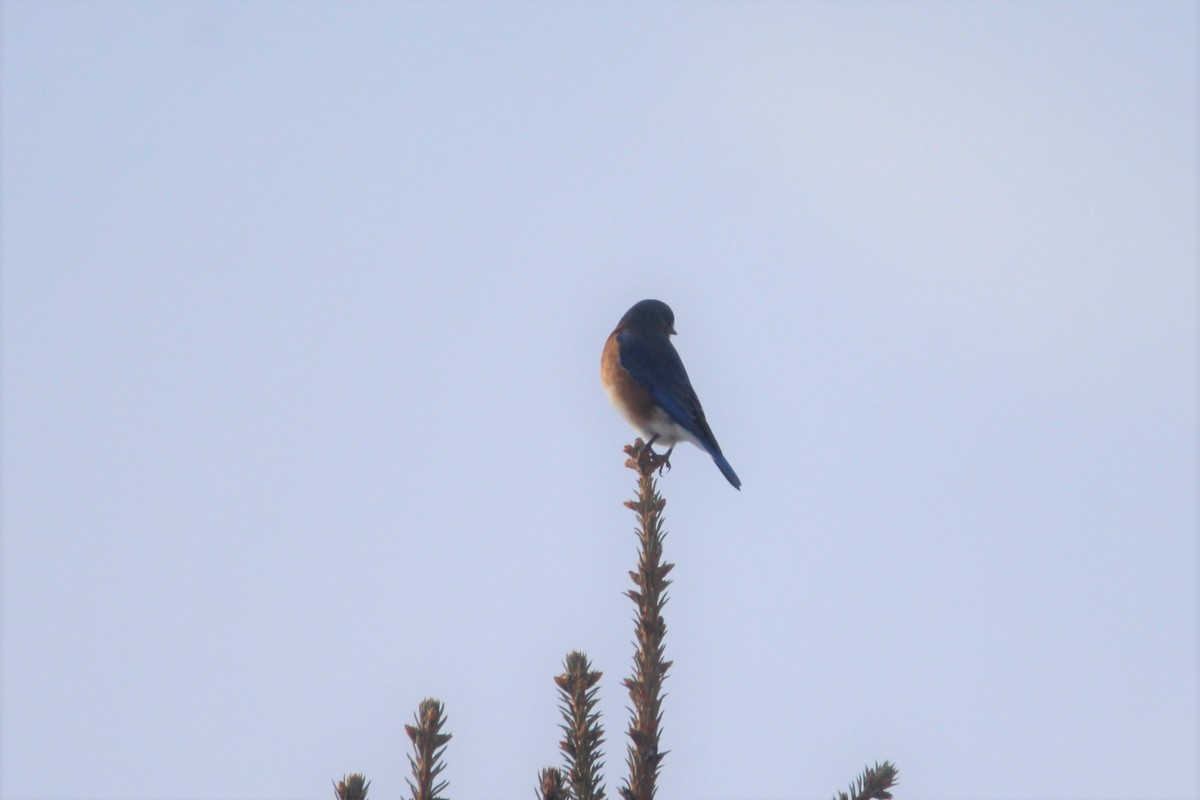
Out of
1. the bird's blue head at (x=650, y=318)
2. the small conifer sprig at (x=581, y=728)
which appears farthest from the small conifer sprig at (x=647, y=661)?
the bird's blue head at (x=650, y=318)

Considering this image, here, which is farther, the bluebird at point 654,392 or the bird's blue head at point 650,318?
the bird's blue head at point 650,318

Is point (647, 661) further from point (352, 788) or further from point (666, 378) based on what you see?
point (666, 378)

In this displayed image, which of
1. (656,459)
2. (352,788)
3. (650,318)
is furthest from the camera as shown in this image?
(650,318)

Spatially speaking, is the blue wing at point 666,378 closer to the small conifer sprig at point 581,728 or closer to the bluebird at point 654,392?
the bluebird at point 654,392

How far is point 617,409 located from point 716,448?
90 centimetres

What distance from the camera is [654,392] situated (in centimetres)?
873

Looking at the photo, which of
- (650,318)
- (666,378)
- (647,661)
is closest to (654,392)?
(666,378)

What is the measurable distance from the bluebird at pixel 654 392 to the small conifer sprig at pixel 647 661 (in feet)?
12.8

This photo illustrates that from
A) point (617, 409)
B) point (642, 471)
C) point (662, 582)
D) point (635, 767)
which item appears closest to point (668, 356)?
point (617, 409)

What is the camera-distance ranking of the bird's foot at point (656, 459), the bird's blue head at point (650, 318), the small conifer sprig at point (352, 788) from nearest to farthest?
1. the small conifer sprig at point (352, 788)
2. the bird's foot at point (656, 459)
3. the bird's blue head at point (650, 318)

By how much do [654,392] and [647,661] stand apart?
16.6ft

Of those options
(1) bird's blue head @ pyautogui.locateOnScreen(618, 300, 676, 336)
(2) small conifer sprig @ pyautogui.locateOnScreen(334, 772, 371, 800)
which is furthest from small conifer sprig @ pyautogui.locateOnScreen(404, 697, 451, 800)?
(1) bird's blue head @ pyautogui.locateOnScreen(618, 300, 676, 336)

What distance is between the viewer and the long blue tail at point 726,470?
830cm

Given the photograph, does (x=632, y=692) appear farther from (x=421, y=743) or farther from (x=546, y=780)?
A: (x=421, y=743)
